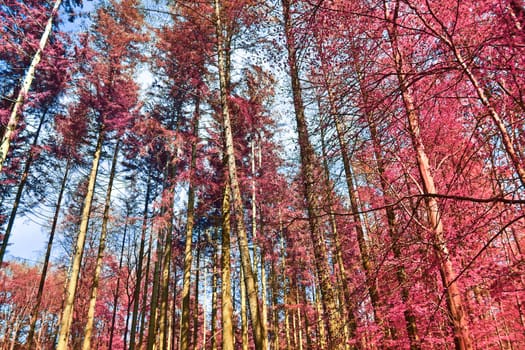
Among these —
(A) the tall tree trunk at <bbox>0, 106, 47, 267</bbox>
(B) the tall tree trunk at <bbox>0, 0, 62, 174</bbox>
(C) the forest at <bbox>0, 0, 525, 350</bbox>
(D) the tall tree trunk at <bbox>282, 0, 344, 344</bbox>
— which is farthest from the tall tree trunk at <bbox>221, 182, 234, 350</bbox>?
(A) the tall tree trunk at <bbox>0, 106, 47, 267</bbox>

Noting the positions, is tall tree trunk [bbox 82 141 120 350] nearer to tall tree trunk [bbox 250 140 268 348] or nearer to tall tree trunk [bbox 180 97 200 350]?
tall tree trunk [bbox 180 97 200 350]

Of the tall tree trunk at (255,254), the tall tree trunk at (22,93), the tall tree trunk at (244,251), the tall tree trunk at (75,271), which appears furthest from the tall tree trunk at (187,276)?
the tall tree trunk at (22,93)

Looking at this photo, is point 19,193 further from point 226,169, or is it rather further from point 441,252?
point 441,252

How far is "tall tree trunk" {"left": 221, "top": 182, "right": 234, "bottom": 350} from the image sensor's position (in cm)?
Answer: 643

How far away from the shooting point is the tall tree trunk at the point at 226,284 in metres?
6.43

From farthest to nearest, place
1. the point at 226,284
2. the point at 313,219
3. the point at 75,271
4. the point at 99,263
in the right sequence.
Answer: the point at 99,263 → the point at 75,271 → the point at 226,284 → the point at 313,219

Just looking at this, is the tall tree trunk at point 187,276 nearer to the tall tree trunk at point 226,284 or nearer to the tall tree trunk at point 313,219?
the tall tree trunk at point 226,284

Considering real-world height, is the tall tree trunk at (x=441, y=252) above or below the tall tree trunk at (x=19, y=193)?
below

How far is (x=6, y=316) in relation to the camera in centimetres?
2192

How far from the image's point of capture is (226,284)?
7.58 meters

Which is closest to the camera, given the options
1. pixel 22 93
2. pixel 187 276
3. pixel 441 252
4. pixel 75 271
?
pixel 441 252

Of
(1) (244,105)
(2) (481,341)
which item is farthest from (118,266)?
(2) (481,341)

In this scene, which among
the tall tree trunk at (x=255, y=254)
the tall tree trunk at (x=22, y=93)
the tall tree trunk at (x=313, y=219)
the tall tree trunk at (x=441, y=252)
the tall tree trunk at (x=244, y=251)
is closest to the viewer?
the tall tree trunk at (x=441, y=252)

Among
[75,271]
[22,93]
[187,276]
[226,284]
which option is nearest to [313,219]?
[226,284]
